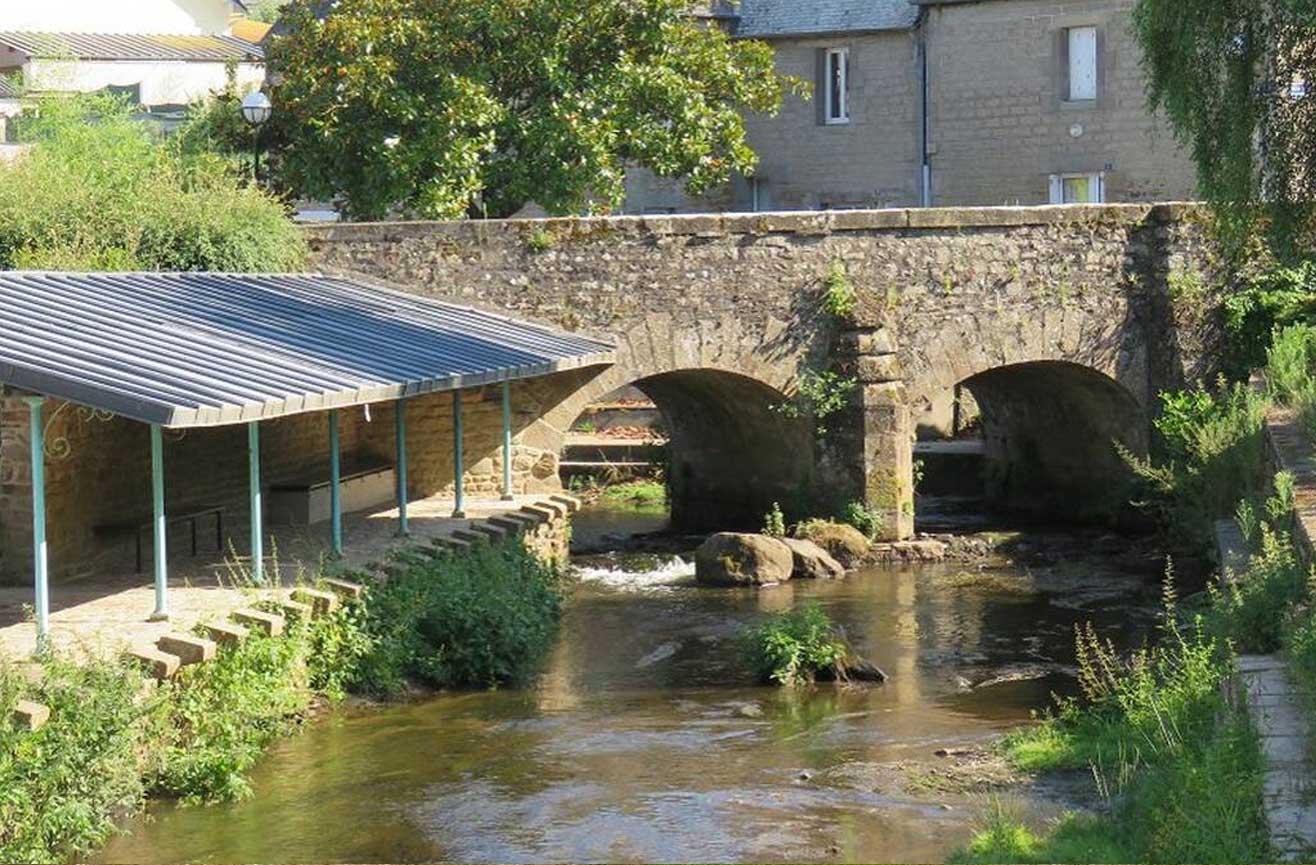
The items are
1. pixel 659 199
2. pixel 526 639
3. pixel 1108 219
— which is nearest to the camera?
pixel 526 639

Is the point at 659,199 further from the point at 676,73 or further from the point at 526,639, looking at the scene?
the point at 526,639

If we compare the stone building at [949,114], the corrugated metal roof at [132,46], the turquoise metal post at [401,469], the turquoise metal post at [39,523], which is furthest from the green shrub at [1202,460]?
the corrugated metal roof at [132,46]

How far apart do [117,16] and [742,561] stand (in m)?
33.3

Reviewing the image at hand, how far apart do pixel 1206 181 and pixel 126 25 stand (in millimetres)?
37300

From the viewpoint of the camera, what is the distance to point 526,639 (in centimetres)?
1620

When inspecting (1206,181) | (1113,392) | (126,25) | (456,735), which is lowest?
(456,735)

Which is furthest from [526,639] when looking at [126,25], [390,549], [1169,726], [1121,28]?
[126,25]

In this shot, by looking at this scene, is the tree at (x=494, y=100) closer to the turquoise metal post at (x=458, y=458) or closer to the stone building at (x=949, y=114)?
the turquoise metal post at (x=458, y=458)

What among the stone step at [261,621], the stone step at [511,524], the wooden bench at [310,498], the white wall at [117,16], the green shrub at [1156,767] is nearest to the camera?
the green shrub at [1156,767]

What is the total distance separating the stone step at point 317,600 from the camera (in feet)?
48.5

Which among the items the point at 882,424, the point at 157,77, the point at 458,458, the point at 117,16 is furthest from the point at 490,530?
the point at 117,16

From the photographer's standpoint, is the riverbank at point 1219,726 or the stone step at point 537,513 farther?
the stone step at point 537,513

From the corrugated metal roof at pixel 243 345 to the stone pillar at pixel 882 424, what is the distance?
8.85 feet

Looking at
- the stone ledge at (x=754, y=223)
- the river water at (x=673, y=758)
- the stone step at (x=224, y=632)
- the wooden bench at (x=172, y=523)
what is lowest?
the river water at (x=673, y=758)
